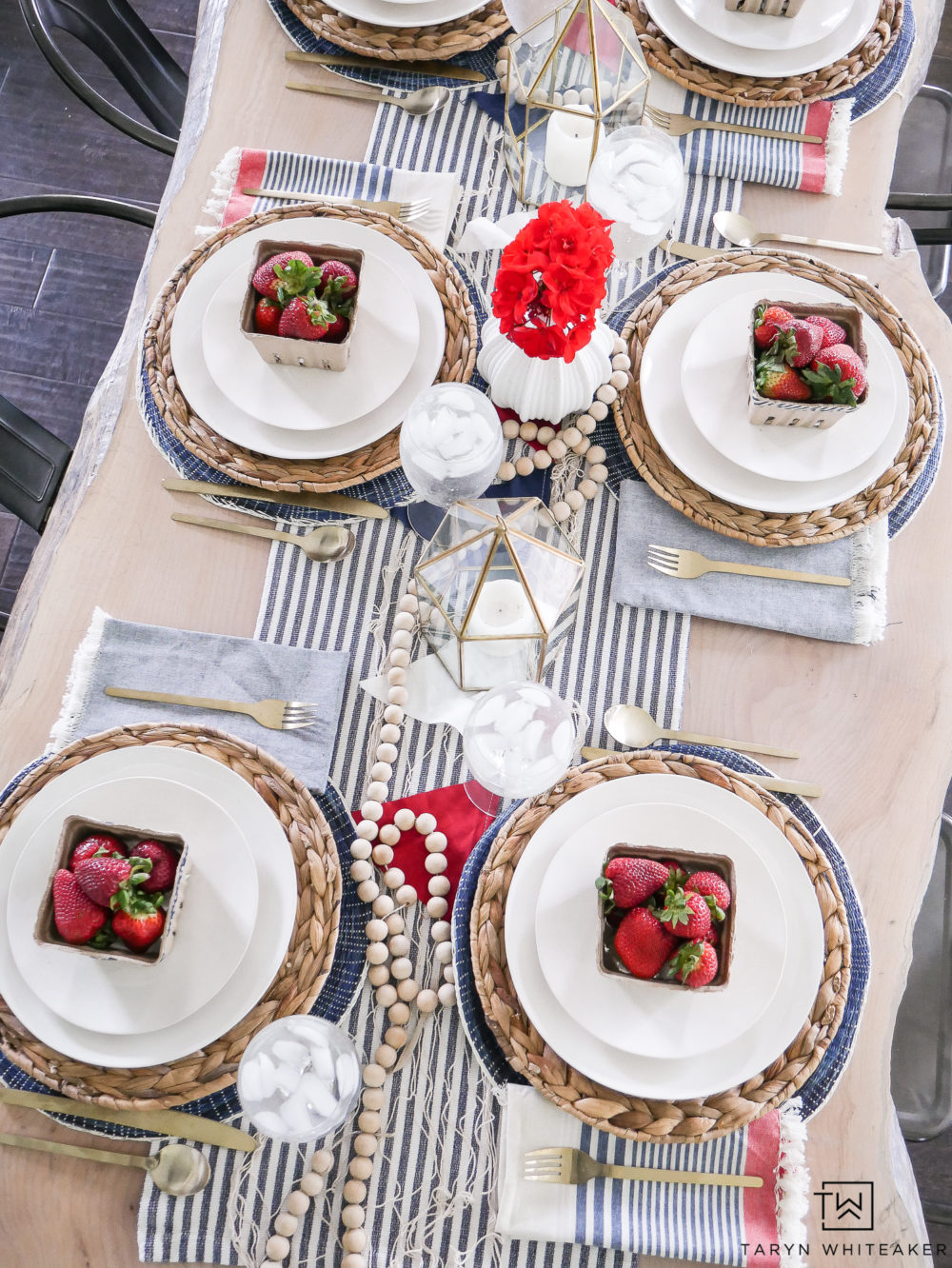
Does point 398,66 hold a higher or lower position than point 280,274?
higher

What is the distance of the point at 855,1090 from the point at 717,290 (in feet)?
3.27

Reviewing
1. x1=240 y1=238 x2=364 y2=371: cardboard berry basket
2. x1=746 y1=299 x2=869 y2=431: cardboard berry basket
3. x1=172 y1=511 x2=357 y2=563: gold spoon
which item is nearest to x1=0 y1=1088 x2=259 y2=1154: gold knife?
x1=172 y1=511 x2=357 y2=563: gold spoon

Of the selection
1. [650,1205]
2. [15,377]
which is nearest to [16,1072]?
[650,1205]

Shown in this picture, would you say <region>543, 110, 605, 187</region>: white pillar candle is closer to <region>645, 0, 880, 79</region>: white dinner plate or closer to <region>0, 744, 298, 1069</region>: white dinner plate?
<region>645, 0, 880, 79</region>: white dinner plate

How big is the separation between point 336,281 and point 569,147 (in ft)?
1.37

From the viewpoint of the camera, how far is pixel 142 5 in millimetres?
2855

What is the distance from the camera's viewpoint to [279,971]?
1.07 m

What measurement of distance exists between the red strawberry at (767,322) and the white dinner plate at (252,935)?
2.64 feet

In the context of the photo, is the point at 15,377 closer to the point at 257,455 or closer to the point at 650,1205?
the point at 257,455

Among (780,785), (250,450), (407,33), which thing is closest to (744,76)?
(407,33)

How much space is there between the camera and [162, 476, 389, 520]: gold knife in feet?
4.19

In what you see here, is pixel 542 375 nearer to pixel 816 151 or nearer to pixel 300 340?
pixel 300 340

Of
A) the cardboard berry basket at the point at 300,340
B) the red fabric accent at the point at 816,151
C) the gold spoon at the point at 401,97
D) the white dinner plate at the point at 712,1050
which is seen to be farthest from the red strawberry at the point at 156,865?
the red fabric accent at the point at 816,151

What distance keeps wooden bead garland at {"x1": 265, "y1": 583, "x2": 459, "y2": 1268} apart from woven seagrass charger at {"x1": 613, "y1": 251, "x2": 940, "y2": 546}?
364mm
